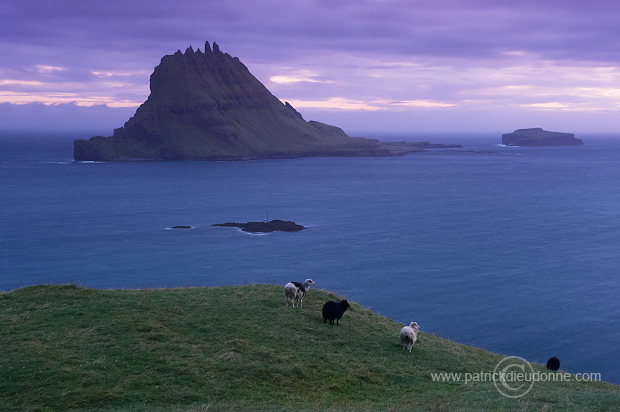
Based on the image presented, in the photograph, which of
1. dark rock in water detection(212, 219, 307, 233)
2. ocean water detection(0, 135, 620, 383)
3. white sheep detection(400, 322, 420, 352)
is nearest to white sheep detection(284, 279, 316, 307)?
white sheep detection(400, 322, 420, 352)

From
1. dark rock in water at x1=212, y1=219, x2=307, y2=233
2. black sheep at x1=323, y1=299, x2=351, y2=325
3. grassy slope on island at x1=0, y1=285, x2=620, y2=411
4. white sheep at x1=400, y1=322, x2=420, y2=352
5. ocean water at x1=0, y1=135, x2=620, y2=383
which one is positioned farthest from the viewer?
dark rock in water at x1=212, y1=219, x2=307, y2=233

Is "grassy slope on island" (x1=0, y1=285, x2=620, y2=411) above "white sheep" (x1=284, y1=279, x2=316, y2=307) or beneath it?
beneath

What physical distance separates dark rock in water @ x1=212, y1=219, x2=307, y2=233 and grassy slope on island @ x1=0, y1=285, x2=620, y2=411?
240 ft

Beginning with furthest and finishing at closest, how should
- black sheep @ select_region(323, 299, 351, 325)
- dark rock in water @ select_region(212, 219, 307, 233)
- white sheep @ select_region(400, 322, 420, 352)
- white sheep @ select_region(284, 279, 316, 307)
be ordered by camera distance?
1. dark rock in water @ select_region(212, 219, 307, 233)
2. white sheep @ select_region(284, 279, 316, 307)
3. black sheep @ select_region(323, 299, 351, 325)
4. white sheep @ select_region(400, 322, 420, 352)

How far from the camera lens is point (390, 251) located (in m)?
88.1

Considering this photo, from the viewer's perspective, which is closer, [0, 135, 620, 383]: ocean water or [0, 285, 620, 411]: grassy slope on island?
[0, 285, 620, 411]: grassy slope on island

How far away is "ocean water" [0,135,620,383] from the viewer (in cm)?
5794

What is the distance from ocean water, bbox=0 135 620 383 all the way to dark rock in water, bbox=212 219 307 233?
306 centimetres

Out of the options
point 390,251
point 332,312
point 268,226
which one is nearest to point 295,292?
point 332,312

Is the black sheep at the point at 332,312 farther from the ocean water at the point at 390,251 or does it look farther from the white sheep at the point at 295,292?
the ocean water at the point at 390,251

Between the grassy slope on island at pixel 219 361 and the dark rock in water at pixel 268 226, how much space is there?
240 feet

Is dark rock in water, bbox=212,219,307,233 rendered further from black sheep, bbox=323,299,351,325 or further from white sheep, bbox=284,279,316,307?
black sheep, bbox=323,299,351,325

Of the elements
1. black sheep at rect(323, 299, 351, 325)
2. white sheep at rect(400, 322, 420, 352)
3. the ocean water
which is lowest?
the ocean water

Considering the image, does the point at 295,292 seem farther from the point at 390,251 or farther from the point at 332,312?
the point at 390,251
